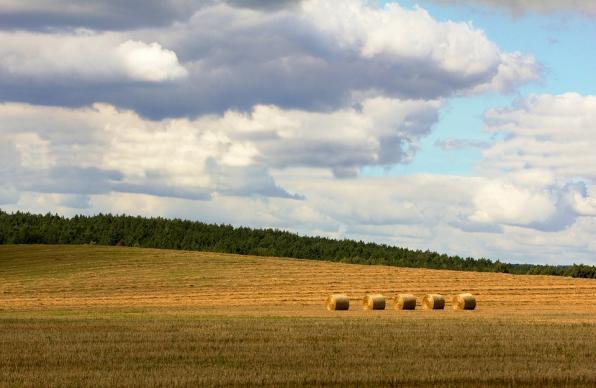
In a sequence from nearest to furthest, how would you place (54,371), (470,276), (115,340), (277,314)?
1. (54,371)
2. (115,340)
3. (277,314)
4. (470,276)

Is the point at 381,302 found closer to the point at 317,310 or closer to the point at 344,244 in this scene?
the point at 317,310

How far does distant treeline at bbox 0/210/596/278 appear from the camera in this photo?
333ft

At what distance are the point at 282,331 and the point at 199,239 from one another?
8062 centimetres

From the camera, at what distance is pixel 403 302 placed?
4884cm

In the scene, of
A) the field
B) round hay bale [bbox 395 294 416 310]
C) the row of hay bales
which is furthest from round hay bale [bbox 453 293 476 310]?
round hay bale [bbox 395 294 416 310]

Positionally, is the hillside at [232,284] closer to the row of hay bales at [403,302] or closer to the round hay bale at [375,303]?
the row of hay bales at [403,302]

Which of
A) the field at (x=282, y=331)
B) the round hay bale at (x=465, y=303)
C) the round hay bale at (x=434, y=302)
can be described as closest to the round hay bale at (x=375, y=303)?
the field at (x=282, y=331)

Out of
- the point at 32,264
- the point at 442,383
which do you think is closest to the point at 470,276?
the point at 32,264

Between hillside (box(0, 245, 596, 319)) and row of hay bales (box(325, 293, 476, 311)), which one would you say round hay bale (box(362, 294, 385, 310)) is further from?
hillside (box(0, 245, 596, 319))

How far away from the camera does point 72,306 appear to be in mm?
50250

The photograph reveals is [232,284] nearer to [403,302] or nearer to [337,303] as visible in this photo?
[337,303]

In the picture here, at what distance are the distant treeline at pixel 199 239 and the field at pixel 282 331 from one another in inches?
1194

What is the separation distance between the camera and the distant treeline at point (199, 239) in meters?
102

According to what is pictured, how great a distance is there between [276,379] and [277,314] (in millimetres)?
22709
